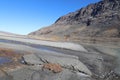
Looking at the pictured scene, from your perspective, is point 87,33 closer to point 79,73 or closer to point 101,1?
point 101,1

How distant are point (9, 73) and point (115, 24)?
367ft

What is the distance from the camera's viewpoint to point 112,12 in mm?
139250

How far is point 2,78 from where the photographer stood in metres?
14.9

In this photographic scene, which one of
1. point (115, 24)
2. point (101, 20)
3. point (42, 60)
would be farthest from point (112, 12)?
point (42, 60)

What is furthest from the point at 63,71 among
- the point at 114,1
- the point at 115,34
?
the point at 114,1

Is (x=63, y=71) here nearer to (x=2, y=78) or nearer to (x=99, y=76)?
(x=99, y=76)

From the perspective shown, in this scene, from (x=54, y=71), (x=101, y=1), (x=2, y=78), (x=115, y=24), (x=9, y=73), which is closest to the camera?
(x=2, y=78)

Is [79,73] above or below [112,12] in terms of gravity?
below

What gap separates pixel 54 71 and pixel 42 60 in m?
3.99

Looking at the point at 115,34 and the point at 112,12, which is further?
the point at 112,12

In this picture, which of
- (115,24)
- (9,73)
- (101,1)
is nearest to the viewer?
(9,73)

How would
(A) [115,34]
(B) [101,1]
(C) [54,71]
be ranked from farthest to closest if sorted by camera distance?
(B) [101,1], (A) [115,34], (C) [54,71]

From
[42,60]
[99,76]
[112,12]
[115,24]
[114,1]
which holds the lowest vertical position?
[99,76]

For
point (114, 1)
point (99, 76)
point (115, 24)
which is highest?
point (114, 1)
